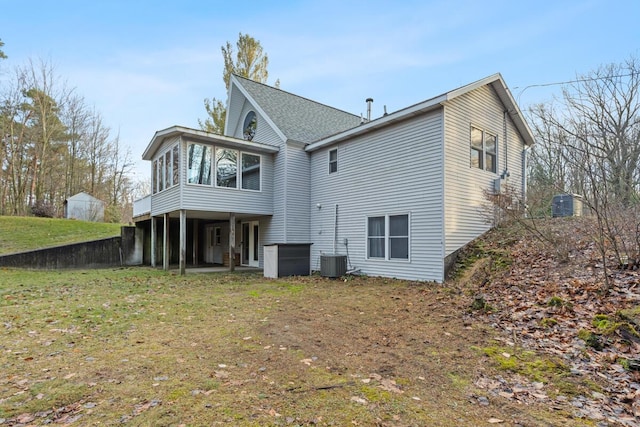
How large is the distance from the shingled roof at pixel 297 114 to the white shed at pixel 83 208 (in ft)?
54.1

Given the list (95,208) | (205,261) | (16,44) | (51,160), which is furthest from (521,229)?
(16,44)

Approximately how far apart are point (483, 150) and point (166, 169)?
37.0ft

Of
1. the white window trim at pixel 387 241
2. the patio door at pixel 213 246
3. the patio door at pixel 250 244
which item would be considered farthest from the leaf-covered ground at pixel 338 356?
the patio door at pixel 213 246

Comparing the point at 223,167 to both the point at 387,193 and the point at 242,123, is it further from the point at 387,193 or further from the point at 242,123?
the point at 387,193

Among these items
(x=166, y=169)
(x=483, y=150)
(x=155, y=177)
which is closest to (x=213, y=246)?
(x=155, y=177)

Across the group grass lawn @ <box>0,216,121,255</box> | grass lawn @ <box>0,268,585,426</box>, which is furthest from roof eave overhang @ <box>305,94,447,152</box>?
grass lawn @ <box>0,216,121,255</box>

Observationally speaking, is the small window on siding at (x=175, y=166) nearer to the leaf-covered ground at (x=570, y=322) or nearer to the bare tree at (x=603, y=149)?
the leaf-covered ground at (x=570, y=322)

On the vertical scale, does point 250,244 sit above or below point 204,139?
below

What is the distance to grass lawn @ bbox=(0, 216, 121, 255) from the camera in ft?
47.9

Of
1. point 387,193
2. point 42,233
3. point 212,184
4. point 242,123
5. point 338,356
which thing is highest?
point 242,123

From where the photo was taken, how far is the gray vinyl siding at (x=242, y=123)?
43.8 ft

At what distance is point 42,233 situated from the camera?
16516 mm

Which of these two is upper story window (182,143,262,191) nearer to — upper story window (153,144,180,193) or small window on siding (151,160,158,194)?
upper story window (153,144,180,193)

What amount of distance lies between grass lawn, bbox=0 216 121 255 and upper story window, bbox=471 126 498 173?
1712cm
